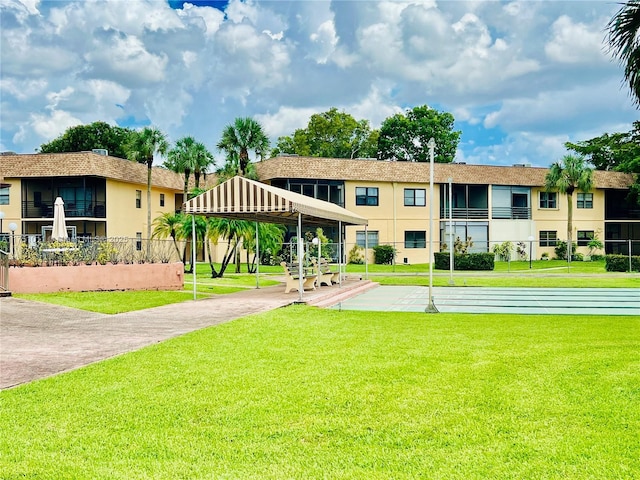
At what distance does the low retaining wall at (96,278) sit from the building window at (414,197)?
28.8 meters

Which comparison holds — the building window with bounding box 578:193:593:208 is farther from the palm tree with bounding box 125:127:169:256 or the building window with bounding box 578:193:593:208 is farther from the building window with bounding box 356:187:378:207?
the palm tree with bounding box 125:127:169:256

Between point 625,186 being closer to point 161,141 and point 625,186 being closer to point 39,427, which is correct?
point 161,141

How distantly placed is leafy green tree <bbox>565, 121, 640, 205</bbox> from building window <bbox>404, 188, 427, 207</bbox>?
1986cm

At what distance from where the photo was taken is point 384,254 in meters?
44.9

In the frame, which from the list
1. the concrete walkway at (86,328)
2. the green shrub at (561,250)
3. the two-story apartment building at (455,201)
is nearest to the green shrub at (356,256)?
the two-story apartment building at (455,201)

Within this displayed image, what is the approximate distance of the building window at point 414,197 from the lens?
47.9m

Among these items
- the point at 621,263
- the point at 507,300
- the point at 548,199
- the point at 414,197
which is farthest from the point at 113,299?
the point at 548,199

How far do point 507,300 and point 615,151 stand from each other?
47243 mm

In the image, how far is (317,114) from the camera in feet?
230

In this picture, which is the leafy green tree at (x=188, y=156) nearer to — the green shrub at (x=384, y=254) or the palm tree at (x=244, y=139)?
the palm tree at (x=244, y=139)

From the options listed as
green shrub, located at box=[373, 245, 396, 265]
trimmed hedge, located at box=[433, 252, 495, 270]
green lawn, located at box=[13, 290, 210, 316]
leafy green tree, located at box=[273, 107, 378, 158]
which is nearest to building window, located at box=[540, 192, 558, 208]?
trimmed hedge, located at box=[433, 252, 495, 270]

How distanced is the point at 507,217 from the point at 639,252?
14762mm

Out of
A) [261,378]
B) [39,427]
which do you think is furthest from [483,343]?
[39,427]

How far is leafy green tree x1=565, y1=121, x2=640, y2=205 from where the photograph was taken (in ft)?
181
